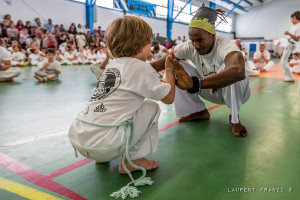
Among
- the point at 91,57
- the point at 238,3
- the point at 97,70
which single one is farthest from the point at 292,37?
the point at 238,3

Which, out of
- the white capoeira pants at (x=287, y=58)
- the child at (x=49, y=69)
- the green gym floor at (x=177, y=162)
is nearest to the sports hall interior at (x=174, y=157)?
the green gym floor at (x=177, y=162)

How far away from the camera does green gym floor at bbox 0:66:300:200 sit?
1366 millimetres

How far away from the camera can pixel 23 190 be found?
137 cm

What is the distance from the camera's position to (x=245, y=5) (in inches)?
1083

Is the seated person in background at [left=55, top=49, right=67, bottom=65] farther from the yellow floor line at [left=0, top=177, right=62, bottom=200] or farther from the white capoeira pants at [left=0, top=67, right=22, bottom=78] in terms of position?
the yellow floor line at [left=0, top=177, right=62, bottom=200]

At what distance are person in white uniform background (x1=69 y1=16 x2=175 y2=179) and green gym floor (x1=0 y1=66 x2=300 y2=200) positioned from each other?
24 centimetres

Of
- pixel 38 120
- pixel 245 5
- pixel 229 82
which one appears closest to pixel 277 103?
pixel 229 82

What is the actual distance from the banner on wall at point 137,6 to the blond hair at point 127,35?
17.0 meters

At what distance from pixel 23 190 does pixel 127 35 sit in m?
1.06

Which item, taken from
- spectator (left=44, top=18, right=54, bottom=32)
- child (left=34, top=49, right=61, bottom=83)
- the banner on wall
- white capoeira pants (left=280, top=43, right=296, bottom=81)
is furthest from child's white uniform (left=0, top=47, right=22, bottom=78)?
the banner on wall

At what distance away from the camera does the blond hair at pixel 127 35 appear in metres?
1.41

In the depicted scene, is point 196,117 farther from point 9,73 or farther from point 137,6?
point 137,6

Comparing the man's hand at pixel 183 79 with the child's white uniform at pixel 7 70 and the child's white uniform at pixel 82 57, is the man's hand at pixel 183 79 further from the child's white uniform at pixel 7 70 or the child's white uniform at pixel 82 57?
the child's white uniform at pixel 82 57

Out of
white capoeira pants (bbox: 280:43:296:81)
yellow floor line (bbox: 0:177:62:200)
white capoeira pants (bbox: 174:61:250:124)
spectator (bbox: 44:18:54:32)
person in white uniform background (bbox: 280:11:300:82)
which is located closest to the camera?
yellow floor line (bbox: 0:177:62:200)
